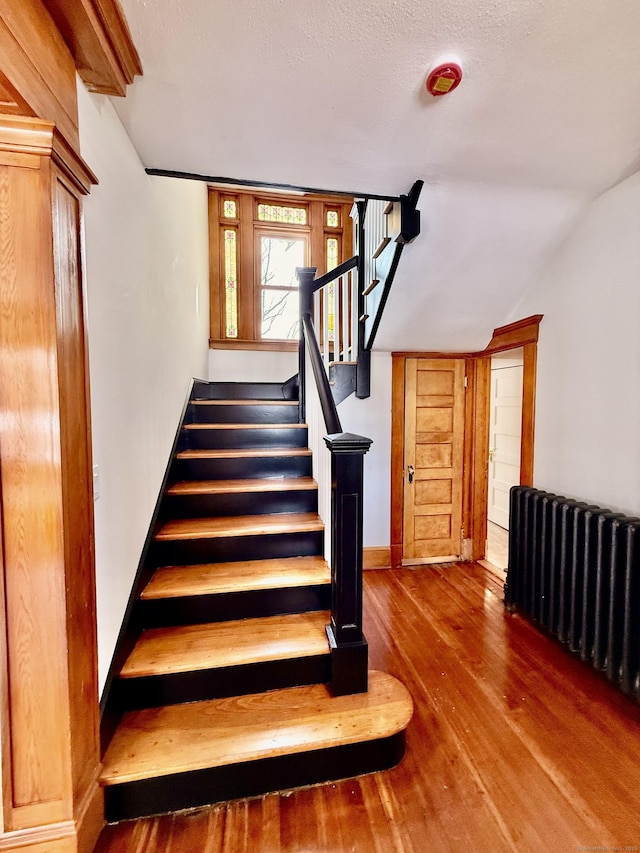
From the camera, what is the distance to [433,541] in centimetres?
356

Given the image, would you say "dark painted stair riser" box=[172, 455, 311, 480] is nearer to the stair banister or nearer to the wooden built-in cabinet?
the stair banister

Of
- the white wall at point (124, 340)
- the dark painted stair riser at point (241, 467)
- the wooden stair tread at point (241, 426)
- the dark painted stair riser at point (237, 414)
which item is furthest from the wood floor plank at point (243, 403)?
the dark painted stair riser at point (241, 467)

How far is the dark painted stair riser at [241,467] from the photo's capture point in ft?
8.02

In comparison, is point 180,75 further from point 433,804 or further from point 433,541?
point 433,541

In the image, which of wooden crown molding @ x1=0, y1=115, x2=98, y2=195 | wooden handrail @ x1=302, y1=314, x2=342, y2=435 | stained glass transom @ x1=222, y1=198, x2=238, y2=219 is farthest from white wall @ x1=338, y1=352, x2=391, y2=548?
wooden crown molding @ x1=0, y1=115, x2=98, y2=195

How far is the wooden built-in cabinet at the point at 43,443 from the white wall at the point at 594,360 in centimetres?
240

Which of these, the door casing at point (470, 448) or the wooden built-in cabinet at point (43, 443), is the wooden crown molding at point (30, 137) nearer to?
the wooden built-in cabinet at point (43, 443)

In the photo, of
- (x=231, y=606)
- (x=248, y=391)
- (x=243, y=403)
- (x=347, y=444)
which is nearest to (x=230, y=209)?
(x=248, y=391)

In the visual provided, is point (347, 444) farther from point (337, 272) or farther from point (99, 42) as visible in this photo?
point (337, 272)

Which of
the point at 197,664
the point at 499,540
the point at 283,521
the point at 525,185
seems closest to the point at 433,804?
the point at 197,664

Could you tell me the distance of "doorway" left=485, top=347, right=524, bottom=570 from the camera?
13.4 feet

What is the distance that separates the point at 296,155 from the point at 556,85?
3.27ft

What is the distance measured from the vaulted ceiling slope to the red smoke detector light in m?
0.03

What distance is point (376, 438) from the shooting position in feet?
11.1
